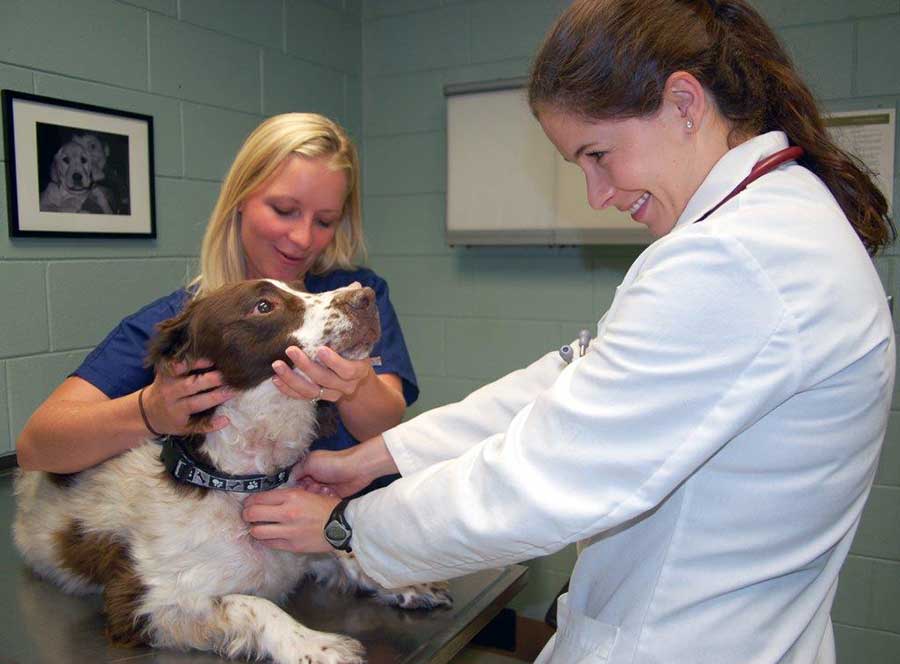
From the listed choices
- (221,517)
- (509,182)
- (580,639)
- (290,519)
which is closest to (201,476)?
(221,517)

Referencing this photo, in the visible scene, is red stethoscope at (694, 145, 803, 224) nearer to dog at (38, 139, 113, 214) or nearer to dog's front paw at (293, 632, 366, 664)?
dog's front paw at (293, 632, 366, 664)

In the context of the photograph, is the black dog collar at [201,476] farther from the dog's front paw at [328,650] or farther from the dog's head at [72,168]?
the dog's head at [72,168]

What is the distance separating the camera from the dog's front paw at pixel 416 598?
149 centimetres

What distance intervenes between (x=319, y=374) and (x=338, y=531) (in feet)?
0.94

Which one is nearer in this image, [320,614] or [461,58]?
[320,614]

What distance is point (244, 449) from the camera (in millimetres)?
1440

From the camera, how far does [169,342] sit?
149 cm

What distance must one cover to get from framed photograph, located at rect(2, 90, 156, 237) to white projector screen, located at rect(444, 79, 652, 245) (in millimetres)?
1374

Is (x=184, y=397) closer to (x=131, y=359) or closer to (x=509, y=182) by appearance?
(x=131, y=359)

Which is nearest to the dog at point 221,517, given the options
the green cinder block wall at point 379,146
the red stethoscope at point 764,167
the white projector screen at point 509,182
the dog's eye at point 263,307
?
the dog's eye at point 263,307

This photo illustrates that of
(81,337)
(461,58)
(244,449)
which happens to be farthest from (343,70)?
(244,449)

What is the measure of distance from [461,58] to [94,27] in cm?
166

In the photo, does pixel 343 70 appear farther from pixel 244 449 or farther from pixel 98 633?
Result: pixel 98 633

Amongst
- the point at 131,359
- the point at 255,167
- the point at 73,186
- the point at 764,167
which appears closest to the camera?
the point at 764,167
